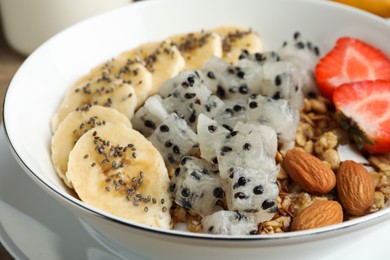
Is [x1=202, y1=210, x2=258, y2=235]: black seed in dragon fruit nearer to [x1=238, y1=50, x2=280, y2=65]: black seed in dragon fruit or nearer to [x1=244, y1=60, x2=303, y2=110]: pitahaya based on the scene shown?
[x1=244, y1=60, x2=303, y2=110]: pitahaya

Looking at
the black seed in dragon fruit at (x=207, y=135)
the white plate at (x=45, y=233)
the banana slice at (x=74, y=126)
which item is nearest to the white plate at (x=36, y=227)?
the white plate at (x=45, y=233)

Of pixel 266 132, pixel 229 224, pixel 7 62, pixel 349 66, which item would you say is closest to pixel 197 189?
pixel 229 224

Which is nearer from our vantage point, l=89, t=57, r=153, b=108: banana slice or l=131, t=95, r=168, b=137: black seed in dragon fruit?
l=131, t=95, r=168, b=137: black seed in dragon fruit

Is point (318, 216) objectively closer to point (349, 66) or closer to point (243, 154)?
point (243, 154)

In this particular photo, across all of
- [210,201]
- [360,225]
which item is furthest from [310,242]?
[210,201]

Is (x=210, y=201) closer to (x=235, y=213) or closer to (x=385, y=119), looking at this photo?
(x=235, y=213)

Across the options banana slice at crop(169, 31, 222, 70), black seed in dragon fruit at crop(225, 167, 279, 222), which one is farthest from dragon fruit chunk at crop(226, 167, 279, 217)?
banana slice at crop(169, 31, 222, 70)
